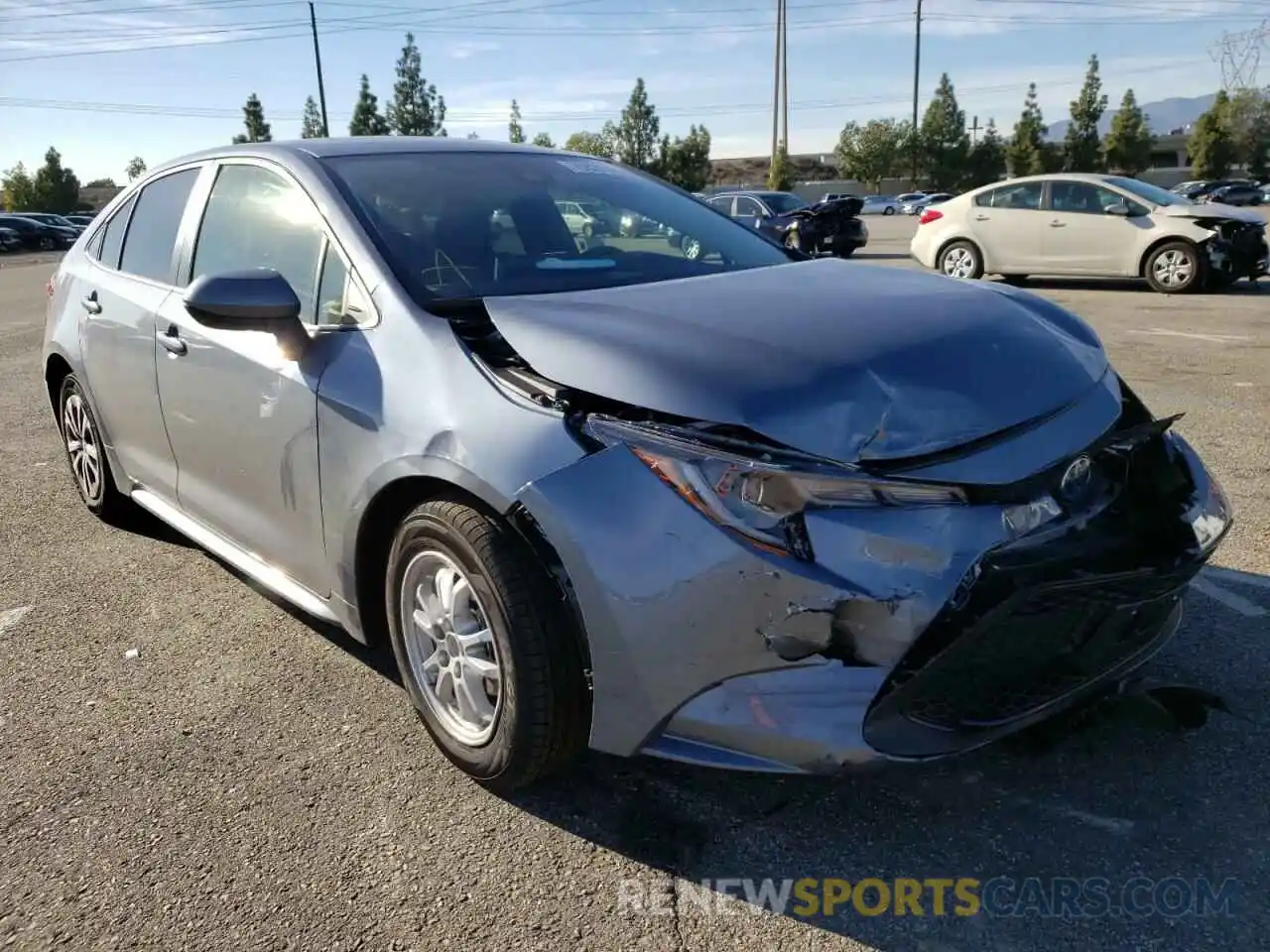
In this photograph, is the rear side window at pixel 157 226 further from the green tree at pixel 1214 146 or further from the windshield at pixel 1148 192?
the green tree at pixel 1214 146

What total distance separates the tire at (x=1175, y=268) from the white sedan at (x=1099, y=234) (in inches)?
0.4

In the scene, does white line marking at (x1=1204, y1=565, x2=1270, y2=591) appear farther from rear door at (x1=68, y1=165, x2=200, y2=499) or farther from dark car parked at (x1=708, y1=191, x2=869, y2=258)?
dark car parked at (x1=708, y1=191, x2=869, y2=258)

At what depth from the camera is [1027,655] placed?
2223 millimetres

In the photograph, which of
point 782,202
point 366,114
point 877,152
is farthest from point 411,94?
point 782,202

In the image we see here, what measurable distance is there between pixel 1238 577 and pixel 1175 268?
10.3 m

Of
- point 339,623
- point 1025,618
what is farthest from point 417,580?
point 1025,618

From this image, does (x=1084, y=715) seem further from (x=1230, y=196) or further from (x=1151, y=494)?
(x=1230, y=196)

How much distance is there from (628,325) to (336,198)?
1104 mm

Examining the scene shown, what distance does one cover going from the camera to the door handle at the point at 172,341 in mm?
3467

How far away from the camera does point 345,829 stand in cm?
251

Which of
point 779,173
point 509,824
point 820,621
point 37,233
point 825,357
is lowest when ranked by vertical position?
point 509,824

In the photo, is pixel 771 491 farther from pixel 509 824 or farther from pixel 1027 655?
pixel 509 824

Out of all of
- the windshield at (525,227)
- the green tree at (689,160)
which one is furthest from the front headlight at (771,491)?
the green tree at (689,160)

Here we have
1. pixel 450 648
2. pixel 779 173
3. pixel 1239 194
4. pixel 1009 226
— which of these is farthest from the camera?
pixel 779 173
